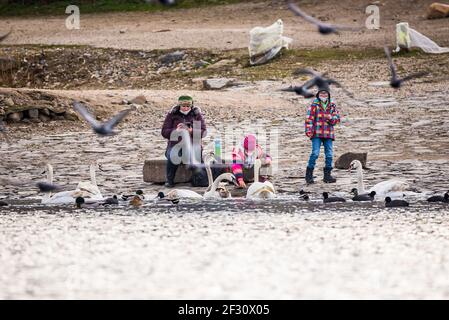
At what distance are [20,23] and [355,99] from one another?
18167mm

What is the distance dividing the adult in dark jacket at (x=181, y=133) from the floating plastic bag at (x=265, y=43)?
13.2 meters

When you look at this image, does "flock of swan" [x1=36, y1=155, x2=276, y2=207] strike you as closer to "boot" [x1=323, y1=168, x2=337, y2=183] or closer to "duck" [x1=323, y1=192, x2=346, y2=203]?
"duck" [x1=323, y1=192, x2=346, y2=203]

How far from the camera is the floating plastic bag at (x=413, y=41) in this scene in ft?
102

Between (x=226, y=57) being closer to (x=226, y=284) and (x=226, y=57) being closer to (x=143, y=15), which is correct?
(x=143, y=15)

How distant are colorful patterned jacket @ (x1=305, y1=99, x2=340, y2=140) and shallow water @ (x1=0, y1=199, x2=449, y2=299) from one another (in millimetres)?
2028

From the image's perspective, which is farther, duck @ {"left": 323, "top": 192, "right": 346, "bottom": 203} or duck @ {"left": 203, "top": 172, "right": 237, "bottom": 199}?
duck @ {"left": 203, "top": 172, "right": 237, "bottom": 199}

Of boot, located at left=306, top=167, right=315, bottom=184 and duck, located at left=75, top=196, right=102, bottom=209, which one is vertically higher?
boot, located at left=306, top=167, right=315, bottom=184

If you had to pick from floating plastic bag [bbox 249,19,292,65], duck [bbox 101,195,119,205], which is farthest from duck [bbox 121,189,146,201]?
floating plastic bag [bbox 249,19,292,65]

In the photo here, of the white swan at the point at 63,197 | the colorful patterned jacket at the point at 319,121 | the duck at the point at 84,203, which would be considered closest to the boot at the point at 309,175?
the colorful patterned jacket at the point at 319,121

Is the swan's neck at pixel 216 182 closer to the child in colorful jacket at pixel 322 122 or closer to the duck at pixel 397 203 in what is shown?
the child in colorful jacket at pixel 322 122

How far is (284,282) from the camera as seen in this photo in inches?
413

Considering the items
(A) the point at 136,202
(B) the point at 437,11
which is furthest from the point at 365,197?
(B) the point at 437,11

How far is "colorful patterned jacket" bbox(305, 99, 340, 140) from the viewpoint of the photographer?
60.0 feet

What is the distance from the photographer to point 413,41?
3145 cm
